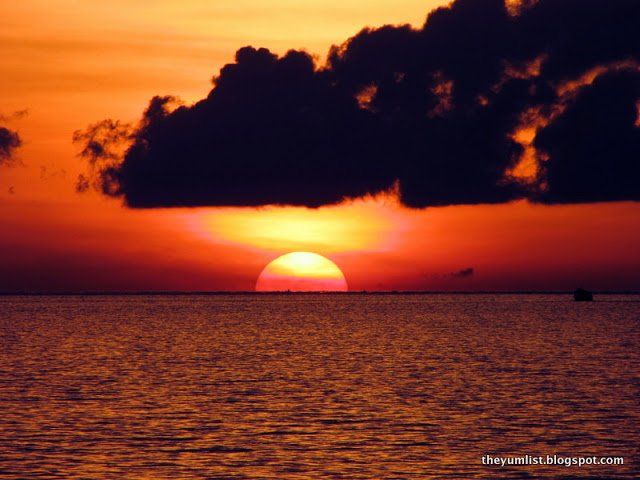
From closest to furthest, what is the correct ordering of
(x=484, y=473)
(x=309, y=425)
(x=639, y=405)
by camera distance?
(x=484, y=473)
(x=309, y=425)
(x=639, y=405)

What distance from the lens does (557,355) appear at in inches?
4309

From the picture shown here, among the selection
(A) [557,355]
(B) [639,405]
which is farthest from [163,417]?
(A) [557,355]

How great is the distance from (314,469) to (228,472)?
3.50m

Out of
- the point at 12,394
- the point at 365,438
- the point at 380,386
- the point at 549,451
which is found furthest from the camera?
the point at 380,386

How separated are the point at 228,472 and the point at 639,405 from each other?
3012cm

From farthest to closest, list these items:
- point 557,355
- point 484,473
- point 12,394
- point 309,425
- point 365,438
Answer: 1. point 557,355
2. point 12,394
3. point 309,425
4. point 365,438
5. point 484,473

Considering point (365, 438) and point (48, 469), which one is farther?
point (365, 438)

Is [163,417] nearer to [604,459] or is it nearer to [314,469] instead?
[314,469]

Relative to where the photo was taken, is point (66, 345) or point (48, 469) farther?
point (66, 345)

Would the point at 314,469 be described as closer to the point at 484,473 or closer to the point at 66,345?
the point at 484,473

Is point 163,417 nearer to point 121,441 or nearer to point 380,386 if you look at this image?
point 121,441

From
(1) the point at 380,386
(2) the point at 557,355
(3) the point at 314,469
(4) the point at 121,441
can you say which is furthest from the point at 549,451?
(2) the point at 557,355

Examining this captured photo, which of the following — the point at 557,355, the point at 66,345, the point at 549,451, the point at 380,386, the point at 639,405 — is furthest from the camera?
the point at 66,345

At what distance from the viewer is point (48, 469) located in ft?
139
